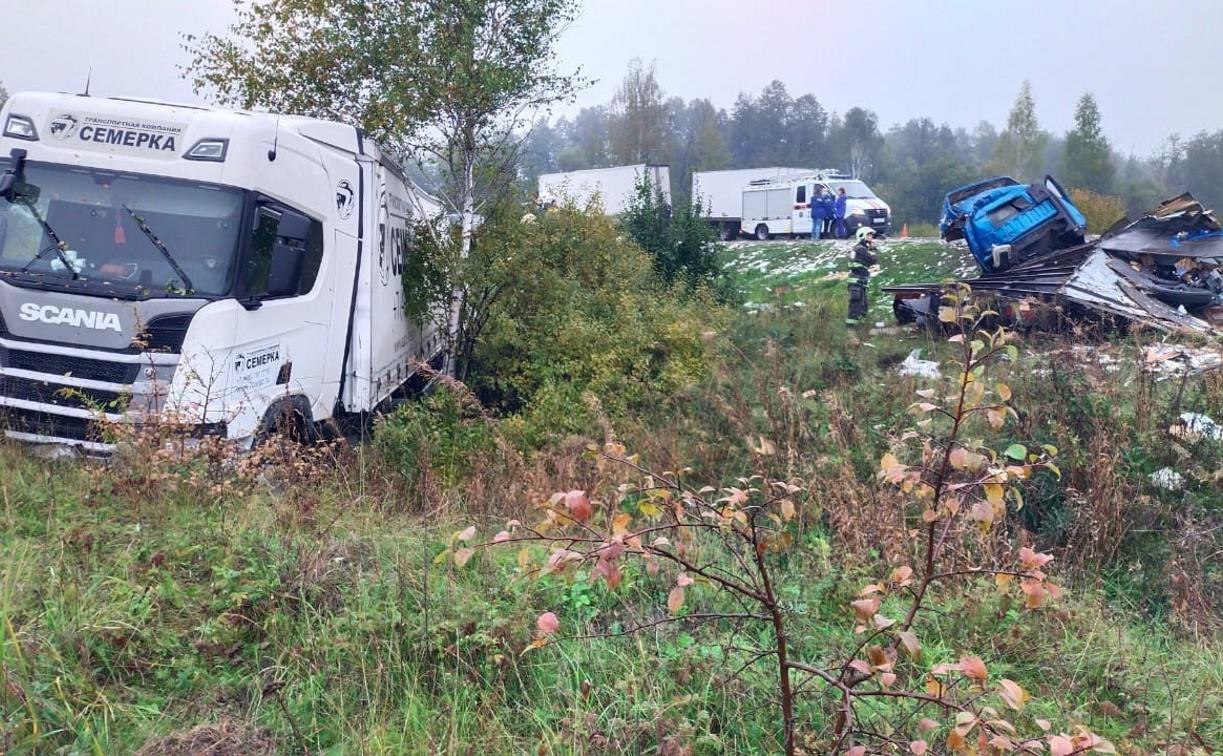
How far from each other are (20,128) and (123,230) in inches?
45.4

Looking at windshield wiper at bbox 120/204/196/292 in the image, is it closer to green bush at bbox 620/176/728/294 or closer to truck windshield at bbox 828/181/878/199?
green bush at bbox 620/176/728/294

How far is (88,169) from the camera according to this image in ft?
19.2

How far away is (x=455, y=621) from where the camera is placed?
3514 millimetres

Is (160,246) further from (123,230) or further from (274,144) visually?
(274,144)

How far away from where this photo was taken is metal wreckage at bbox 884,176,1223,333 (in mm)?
11219

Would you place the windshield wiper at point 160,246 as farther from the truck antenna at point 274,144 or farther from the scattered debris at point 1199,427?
the scattered debris at point 1199,427

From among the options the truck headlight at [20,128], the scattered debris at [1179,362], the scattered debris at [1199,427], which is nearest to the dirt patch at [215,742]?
the truck headlight at [20,128]

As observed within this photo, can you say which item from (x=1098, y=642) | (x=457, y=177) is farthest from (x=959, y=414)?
(x=457, y=177)

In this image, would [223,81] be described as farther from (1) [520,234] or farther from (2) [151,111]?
(2) [151,111]

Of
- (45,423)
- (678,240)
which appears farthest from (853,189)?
(45,423)

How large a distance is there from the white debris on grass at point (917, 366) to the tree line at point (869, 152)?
68.8ft

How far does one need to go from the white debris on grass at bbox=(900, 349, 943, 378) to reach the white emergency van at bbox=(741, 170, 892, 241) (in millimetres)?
15305

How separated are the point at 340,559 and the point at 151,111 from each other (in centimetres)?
399

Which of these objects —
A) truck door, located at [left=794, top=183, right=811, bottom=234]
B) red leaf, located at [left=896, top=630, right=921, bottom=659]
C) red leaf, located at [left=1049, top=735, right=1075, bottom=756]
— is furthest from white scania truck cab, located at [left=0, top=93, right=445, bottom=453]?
truck door, located at [left=794, top=183, right=811, bottom=234]
